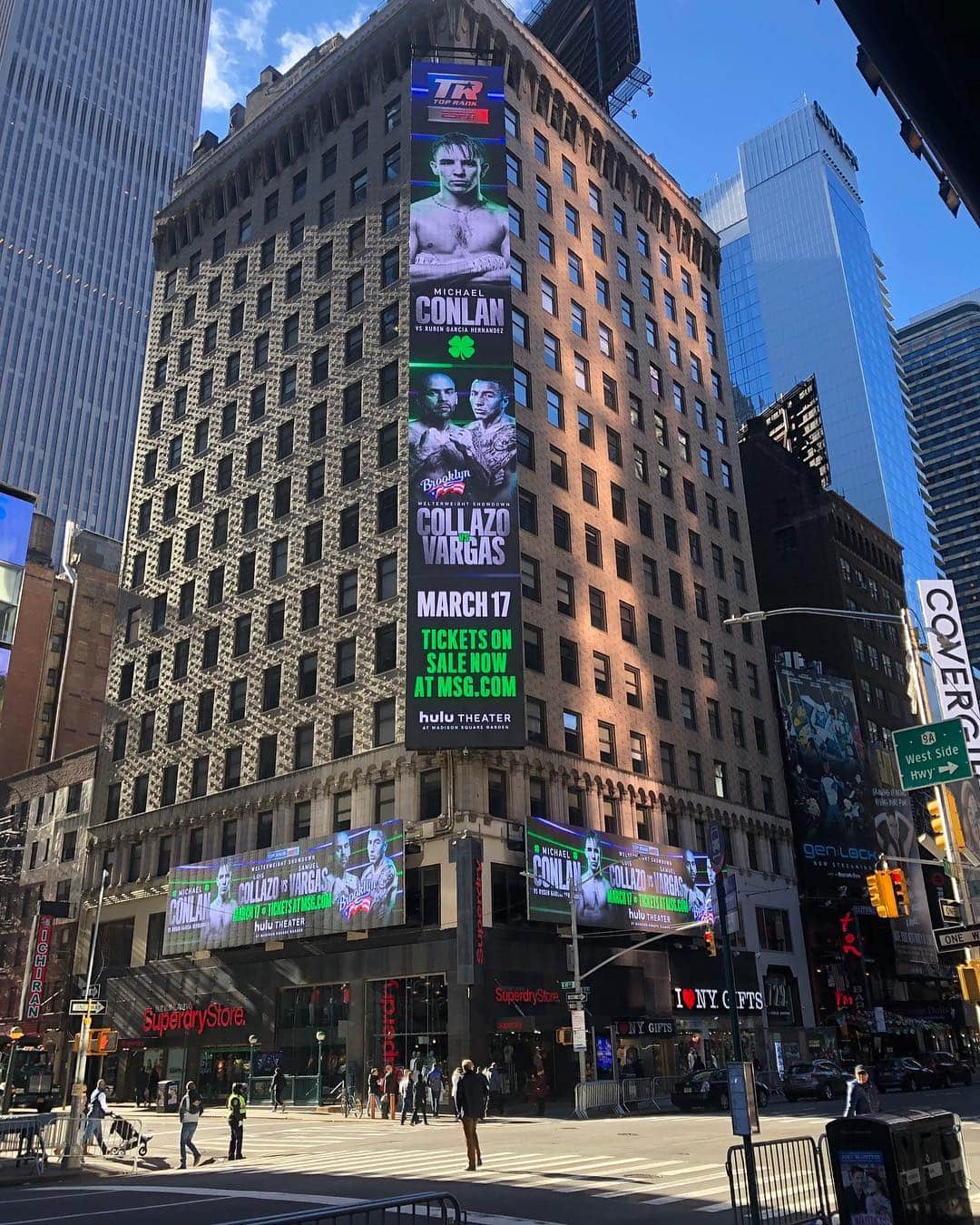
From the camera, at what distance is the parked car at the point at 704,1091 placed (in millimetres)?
38250

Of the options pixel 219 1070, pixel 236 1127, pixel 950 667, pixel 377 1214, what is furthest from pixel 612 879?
pixel 377 1214

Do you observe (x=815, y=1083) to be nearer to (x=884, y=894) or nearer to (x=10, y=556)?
(x=884, y=894)

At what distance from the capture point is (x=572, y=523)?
5700 centimetres

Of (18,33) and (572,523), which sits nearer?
(572,523)

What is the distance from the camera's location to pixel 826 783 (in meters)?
70.6

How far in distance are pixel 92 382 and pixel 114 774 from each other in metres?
144

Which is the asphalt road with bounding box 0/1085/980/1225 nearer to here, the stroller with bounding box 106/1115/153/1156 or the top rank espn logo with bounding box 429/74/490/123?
the stroller with bounding box 106/1115/153/1156

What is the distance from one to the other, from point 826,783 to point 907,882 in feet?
44.3

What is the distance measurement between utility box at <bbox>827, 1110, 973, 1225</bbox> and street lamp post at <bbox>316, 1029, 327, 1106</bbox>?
125ft

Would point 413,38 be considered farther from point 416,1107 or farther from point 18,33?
point 18,33

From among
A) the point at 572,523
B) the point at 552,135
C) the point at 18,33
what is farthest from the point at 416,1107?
the point at 18,33

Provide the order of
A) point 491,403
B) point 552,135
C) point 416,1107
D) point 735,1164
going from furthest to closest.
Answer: point 552,135 < point 491,403 < point 416,1107 < point 735,1164

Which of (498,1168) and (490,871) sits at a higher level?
(490,871)

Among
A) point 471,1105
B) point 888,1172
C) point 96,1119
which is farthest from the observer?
point 96,1119
